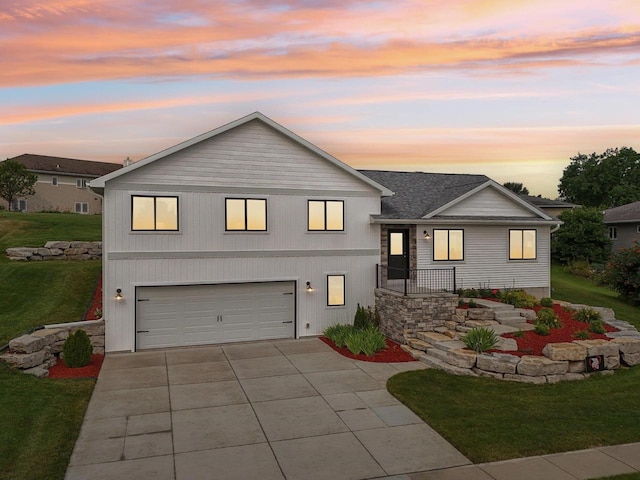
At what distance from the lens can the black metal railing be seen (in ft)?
65.4

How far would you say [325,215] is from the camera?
19.3 metres

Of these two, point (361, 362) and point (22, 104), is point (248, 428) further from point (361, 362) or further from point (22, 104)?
point (22, 104)

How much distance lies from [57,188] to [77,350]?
4245 centimetres

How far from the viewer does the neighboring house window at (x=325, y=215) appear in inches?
754

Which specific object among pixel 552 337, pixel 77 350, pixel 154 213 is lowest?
pixel 77 350

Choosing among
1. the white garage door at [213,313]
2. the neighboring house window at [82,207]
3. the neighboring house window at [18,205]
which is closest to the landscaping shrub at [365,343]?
the white garage door at [213,313]

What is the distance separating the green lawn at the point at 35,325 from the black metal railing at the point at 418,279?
11.5 metres

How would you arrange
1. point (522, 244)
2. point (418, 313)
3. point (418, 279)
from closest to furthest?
point (418, 313), point (418, 279), point (522, 244)

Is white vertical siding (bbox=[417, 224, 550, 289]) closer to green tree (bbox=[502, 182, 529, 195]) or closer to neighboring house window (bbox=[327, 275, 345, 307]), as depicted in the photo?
neighboring house window (bbox=[327, 275, 345, 307])

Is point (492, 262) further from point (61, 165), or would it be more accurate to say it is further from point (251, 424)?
point (61, 165)

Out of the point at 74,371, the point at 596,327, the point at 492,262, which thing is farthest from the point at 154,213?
the point at 596,327

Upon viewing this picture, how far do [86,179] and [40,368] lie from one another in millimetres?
43983

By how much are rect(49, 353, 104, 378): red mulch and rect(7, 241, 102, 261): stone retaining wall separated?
11612mm

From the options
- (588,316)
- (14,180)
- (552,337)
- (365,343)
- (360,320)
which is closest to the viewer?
(552,337)
